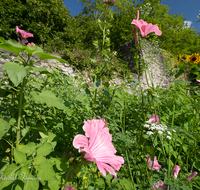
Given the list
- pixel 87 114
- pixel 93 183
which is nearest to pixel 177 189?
pixel 93 183

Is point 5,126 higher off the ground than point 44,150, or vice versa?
point 5,126

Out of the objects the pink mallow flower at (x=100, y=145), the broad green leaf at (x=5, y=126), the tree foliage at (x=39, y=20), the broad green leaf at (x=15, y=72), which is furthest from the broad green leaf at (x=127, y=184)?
the tree foliage at (x=39, y=20)

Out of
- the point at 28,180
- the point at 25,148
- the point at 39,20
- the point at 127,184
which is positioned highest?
the point at 39,20

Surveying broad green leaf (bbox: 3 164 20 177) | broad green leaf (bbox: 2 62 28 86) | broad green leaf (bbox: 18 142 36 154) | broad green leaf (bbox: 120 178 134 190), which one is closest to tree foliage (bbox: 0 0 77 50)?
broad green leaf (bbox: 2 62 28 86)

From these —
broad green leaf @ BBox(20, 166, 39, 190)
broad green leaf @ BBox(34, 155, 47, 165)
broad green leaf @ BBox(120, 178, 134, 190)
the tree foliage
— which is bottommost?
broad green leaf @ BBox(120, 178, 134, 190)

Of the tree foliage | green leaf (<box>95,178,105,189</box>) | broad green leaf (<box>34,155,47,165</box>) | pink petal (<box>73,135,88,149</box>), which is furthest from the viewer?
the tree foliage

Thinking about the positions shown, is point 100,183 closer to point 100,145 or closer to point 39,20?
point 100,145

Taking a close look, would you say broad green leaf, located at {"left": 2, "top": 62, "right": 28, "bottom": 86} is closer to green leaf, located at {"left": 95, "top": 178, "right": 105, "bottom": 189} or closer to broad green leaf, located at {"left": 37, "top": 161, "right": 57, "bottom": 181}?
broad green leaf, located at {"left": 37, "top": 161, "right": 57, "bottom": 181}

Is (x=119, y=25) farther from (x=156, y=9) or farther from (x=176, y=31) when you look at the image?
(x=176, y=31)

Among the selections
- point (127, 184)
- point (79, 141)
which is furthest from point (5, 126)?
point (127, 184)

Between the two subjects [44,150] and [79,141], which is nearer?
[79,141]

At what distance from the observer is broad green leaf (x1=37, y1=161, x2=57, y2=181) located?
55cm

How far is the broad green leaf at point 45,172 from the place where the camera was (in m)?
0.55

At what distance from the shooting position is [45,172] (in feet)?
1.84
